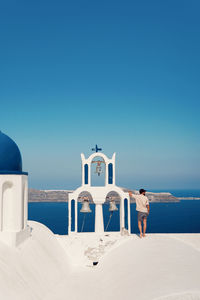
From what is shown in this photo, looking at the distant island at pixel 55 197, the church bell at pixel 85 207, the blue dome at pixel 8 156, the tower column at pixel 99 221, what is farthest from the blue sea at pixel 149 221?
the distant island at pixel 55 197

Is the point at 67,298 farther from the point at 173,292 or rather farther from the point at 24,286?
the point at 173,292

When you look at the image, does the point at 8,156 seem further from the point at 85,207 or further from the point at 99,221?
the point at 99,221

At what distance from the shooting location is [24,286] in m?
4.80

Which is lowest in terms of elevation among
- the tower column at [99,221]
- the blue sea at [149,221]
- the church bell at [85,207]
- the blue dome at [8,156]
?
the blue sea at [149,221]

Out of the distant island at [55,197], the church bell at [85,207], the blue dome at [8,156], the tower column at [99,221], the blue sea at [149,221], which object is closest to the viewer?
the blue dome at [8,156]

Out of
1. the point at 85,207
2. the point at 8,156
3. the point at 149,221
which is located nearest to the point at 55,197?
the point at 149,221

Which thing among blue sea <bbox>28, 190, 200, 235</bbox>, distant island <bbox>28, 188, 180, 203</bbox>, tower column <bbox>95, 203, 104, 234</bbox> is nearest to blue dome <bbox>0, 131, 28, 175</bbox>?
tower column <bbox>95, 203, 104, 234</bbox>

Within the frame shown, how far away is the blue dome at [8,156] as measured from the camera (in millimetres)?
6074

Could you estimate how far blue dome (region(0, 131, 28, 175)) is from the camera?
239 inches

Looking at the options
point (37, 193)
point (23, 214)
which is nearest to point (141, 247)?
point (23, 214)

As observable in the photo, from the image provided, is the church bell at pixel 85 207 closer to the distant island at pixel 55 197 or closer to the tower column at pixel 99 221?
the tower column at pixel 99 221

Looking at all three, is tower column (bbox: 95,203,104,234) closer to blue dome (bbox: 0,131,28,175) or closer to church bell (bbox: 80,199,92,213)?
church bell (bbox: 80,199,92,213)

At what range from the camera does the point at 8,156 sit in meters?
6.14

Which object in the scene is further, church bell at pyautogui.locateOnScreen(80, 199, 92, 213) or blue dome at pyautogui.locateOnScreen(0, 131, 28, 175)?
church bell at pyautogui.locateOnScreen(80, 199, 92, 213)
